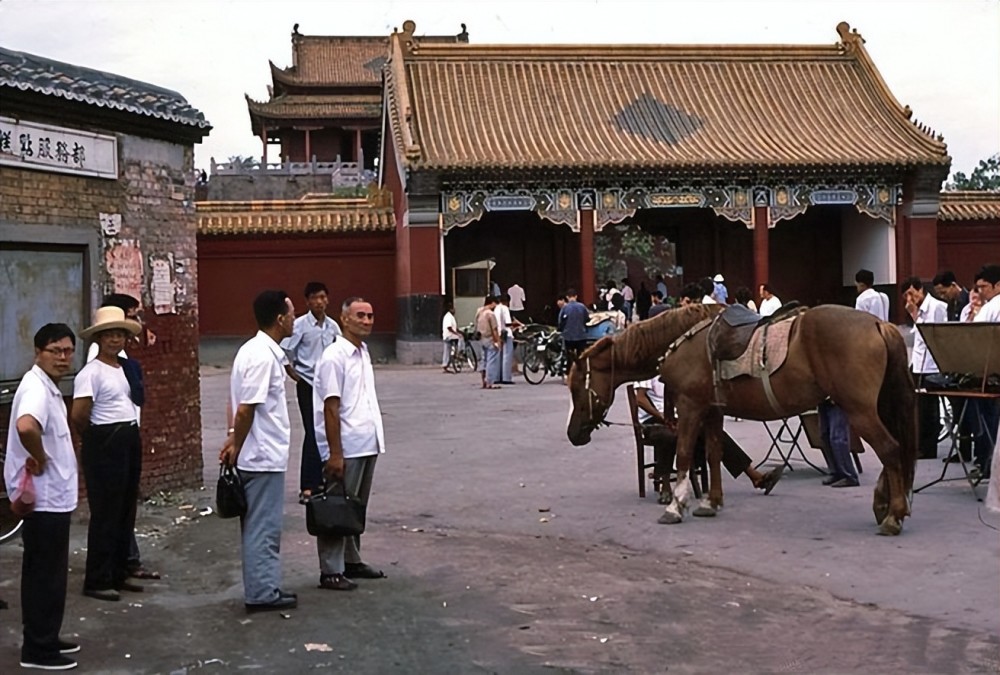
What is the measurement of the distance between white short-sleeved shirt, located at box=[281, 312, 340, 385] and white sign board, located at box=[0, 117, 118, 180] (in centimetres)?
184

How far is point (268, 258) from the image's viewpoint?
27312mm

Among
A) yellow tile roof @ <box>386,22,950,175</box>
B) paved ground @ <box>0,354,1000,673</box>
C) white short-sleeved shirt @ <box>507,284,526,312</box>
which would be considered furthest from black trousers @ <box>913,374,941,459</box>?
white short-sleeved shirt @ <box>507,284,526,312</box>

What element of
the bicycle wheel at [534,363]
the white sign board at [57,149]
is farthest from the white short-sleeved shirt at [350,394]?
the bicycle wheel at [534,363]

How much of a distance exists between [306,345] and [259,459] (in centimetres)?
319

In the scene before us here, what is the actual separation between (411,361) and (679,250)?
883 cm

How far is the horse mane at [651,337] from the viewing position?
870 cm

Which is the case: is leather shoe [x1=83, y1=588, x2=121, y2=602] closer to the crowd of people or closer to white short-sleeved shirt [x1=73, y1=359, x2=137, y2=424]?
the crowd of people

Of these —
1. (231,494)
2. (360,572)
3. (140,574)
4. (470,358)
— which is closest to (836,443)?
(360,572)

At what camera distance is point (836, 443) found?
9.44 metres

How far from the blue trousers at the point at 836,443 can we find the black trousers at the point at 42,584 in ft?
20.2

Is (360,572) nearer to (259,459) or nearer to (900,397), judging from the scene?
(259,459)

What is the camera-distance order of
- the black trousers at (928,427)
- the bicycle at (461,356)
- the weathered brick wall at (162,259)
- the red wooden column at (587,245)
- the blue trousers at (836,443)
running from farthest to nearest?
the red wooden column at (587,245) → the bicycle at (461,356) → the black trousers at (928,427) → the blue trousers at (836,443) → the weathered brick wall at (162,259)

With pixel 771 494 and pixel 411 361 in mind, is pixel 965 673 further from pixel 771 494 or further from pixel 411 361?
pixel 411 361

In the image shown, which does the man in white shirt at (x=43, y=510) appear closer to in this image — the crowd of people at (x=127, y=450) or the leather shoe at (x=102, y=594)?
the crowd of people at (x=127, y=450)
